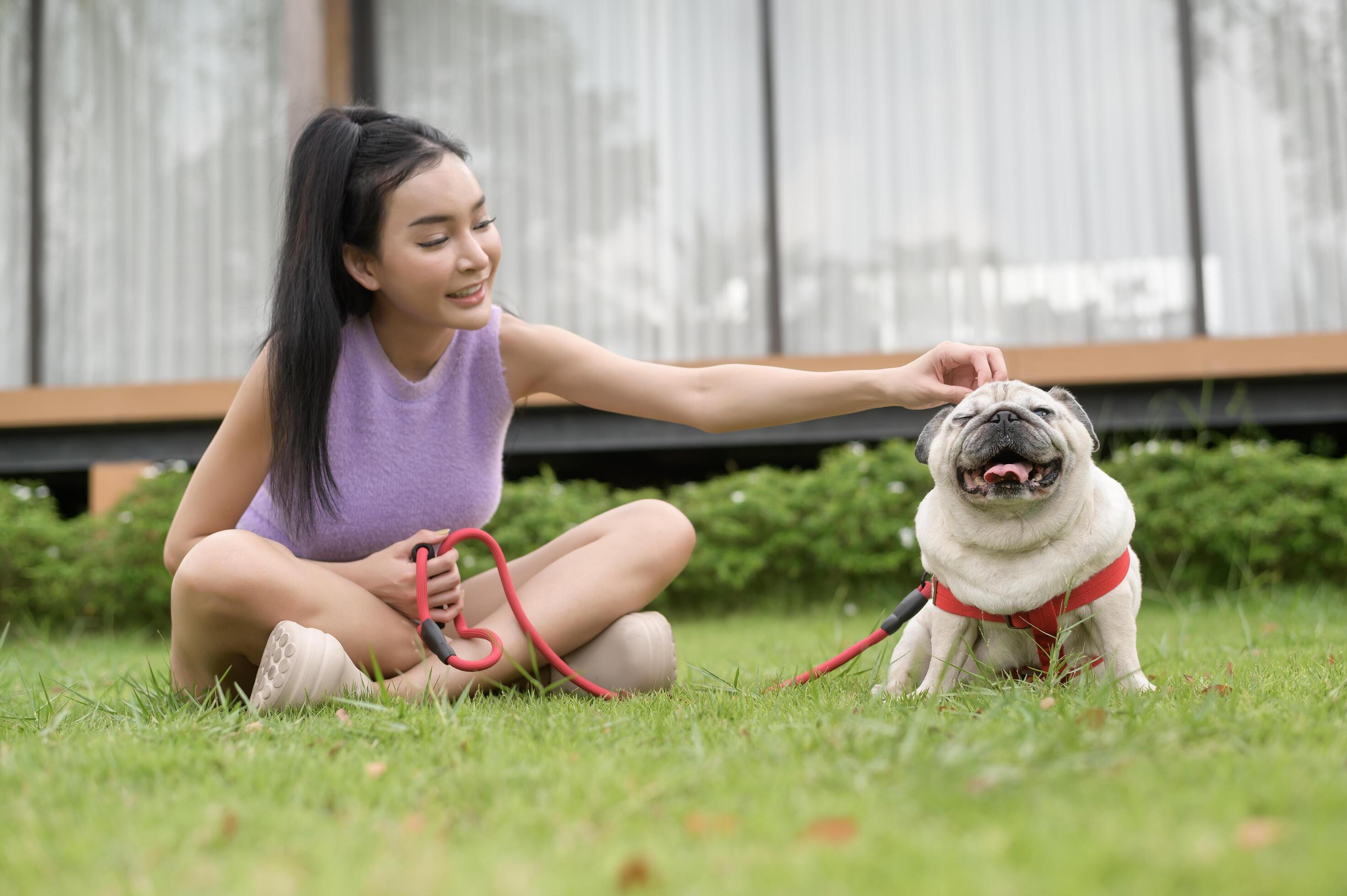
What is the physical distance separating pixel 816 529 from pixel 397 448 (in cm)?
263

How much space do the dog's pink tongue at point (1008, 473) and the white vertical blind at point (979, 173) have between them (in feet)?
14.2

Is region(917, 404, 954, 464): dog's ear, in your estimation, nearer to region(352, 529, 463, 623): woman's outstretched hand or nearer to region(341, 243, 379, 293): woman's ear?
region(352, 529, 463, 623): woman's outstretched hand

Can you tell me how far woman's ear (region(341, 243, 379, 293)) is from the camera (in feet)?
7.41

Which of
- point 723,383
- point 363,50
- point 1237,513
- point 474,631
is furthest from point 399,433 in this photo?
point 363,50

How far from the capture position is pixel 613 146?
6375mm

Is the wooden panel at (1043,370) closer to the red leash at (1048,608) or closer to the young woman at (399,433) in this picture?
the young woman at (399,433)

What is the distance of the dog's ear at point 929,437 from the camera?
6.87ft

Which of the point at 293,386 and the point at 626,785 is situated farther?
the point at 293,386

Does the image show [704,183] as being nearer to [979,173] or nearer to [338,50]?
[979,173]

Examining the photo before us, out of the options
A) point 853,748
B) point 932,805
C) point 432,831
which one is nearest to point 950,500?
point 853,748

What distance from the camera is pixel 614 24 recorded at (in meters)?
6.38

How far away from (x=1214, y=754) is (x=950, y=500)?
30.7 inches

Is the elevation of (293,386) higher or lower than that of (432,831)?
higher

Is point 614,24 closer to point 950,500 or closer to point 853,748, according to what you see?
point 950,500
